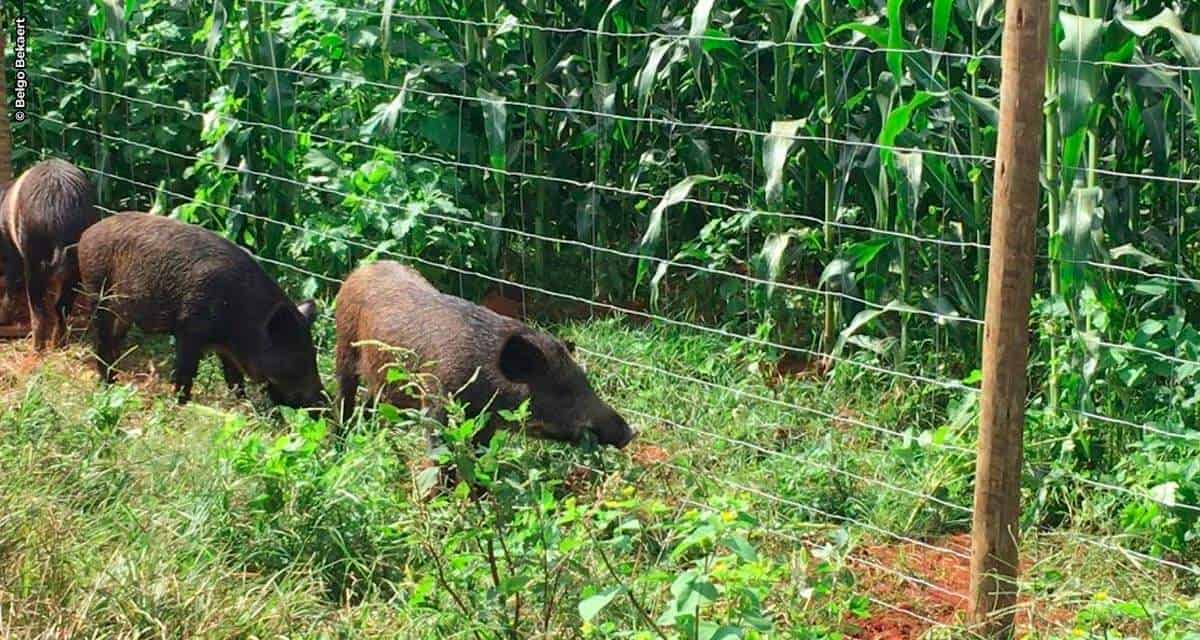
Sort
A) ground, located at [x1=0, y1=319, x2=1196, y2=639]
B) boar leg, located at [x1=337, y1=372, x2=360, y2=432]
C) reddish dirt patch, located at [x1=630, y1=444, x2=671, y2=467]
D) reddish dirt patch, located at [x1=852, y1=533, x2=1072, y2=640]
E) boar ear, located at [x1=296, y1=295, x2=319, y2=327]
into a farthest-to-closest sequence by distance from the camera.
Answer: boar ear, located at [x1=296, y1=295, x2=319, y2=327]
boar leg, located at [x1=337, y1=372, x2=360, y2=432]
reddish dirt patch, located at [x1=630, y1=444, x2=671, y2=467]
reddish dirt patch, located at [x1=852, y1=533, x2=1072, y2=640]
ground, located at [x1=0, y1=319, x2=1196, y2=639]

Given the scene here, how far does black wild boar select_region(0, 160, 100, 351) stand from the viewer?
8.18m

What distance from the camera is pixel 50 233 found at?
8188 mm

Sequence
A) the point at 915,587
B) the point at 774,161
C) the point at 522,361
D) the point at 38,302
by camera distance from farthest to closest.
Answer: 1. the point at 38,302
2. the point at 774,161
3. the point at 522,361
4. the point at 915,587

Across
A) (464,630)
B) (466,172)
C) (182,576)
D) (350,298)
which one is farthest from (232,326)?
(464,630)

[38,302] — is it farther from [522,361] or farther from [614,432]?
[614,432]

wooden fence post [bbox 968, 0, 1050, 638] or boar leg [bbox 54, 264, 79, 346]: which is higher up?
wooden fence post [bbox 968, 0, 1050, 638]

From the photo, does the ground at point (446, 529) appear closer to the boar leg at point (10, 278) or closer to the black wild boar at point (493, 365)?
the black wild boar at point (493, 365)

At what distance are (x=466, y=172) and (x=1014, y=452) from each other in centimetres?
503

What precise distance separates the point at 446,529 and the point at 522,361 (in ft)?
4.25

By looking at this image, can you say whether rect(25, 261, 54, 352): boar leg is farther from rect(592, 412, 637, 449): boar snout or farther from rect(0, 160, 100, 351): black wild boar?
rect(592, 412, 637, 449): boar snout

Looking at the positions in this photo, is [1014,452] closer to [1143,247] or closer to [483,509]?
[483,509]

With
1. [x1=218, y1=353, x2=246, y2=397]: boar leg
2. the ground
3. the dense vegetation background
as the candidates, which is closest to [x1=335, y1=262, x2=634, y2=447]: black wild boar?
the ground

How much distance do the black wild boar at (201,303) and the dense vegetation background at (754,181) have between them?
28.6 inches

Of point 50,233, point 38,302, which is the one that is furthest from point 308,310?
point 38,302
